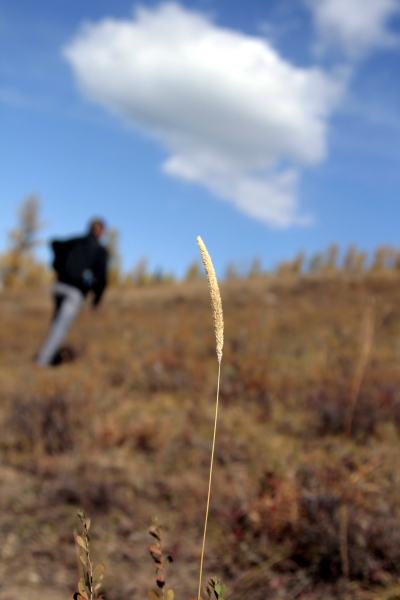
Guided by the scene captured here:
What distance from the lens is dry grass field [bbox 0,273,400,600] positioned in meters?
2.63

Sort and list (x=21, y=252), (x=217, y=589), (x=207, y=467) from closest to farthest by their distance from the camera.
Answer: (x=217, y=589) < (x=207, y=467) < (x=21, y=252)

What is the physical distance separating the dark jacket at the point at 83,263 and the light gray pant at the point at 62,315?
9 cm

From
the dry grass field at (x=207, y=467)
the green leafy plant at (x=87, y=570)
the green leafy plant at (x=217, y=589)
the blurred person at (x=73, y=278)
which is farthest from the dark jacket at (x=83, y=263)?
the green leafy plant at (x=217, y=589)

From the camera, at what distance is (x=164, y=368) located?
5.92 m

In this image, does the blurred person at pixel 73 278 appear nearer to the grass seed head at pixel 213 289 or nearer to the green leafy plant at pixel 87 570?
the green leafy plant at pixel 87 570

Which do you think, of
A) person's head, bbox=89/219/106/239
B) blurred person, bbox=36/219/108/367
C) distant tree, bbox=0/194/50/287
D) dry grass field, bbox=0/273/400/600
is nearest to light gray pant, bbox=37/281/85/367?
blurred person, bbox=36/219/108/367

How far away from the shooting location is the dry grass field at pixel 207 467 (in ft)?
8.63

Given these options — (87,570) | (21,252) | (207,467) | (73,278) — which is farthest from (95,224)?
(21,252)

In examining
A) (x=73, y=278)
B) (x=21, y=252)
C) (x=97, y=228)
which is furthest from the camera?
(x=21, y=252)

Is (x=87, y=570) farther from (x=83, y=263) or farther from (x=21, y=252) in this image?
(x=21, y=252)

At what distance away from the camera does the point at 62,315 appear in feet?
21.7

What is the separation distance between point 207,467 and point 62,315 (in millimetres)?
3543

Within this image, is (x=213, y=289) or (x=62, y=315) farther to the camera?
(x=62, y=315)

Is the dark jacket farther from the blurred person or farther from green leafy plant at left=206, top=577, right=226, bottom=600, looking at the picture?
green leafy plant at left=206, top=577, right=226, bottom=600
